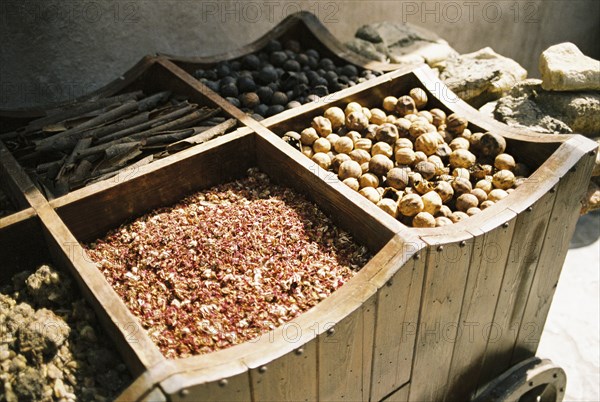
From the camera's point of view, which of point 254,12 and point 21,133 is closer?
point 21,133

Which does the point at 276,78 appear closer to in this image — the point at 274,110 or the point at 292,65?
the point at 292,65

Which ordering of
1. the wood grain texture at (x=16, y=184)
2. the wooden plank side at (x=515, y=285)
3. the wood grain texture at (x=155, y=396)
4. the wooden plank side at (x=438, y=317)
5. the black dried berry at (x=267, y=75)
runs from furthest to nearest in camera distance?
the black dried berry at (x=267, y=75)
the wooden plank side at (x=515, y=285)
the wood grain texture at (x=16, y=184)
the wooden plank side at (x=438, y=317)
the wood grain texture at (x=155, y=396)

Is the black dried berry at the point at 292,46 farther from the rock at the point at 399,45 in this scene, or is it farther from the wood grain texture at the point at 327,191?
the wood grain texture at the point at 327,191

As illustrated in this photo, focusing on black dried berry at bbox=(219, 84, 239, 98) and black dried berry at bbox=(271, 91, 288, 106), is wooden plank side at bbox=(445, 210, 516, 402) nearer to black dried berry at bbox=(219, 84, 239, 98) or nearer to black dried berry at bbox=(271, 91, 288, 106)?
black dried berry at bbox=(271, 91, 288, 106)

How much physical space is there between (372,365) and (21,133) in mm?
1873

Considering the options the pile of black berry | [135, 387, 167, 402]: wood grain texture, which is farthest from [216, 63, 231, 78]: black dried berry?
[135, 387, 167, 402]: wood grain texture

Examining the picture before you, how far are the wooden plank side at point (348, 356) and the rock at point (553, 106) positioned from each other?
1.90 meters

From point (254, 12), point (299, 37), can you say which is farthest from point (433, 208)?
point (254, 12)

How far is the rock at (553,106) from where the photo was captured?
10.4 feet

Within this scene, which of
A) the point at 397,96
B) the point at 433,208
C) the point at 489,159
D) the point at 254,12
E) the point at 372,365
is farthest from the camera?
the point at 254,12

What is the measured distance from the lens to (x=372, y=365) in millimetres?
1894

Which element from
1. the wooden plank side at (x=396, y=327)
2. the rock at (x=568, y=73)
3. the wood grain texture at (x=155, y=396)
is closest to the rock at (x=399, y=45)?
the rock at (x=568, y=73)

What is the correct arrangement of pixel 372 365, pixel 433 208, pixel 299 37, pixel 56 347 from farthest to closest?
pixel 299 37 → pixel 433 208 → pixel 372 365 → pixel 56 347

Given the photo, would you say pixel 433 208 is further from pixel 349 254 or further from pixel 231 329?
pixel 231 329
